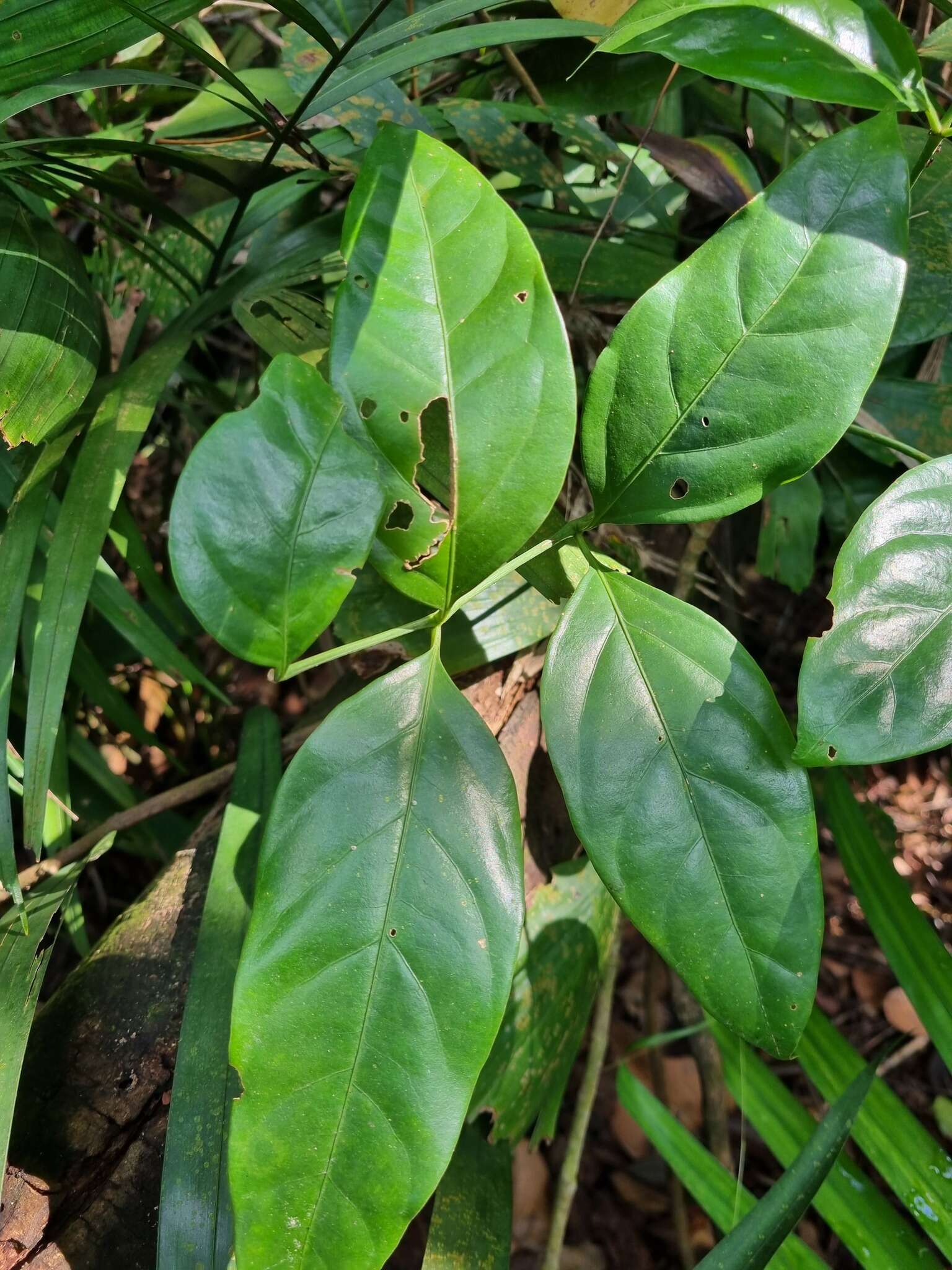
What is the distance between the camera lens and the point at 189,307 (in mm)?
1048

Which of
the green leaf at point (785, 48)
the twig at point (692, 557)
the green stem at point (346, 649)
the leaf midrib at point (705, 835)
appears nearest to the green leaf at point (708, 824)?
the leaf midrib at point (705, 835)

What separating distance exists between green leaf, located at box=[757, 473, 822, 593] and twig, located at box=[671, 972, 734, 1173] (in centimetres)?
64

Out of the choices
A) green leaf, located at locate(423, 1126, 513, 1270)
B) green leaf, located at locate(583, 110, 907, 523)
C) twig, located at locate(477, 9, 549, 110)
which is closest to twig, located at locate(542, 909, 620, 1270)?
green leaf, located at locate(423, 1126, 513, 1270)

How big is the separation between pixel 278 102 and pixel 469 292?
69 centimetres

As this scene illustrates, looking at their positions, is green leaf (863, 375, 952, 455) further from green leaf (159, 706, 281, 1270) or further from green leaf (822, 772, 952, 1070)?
green leaf (159, 706, 281, 1270)

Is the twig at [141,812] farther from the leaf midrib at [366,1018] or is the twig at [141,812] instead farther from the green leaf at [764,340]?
the green leaf at [764,340]

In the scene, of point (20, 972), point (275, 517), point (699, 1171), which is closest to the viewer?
point (275, 517)

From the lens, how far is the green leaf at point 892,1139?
3.04 ft

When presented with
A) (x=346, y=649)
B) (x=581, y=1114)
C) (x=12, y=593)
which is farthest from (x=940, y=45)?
(x=581, y=1114)

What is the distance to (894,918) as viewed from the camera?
0.97m

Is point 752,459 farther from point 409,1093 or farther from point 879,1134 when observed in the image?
point 879,1134

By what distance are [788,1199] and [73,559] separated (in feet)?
3.01

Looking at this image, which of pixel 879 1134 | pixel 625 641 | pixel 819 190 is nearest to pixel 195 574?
pixel 625 641

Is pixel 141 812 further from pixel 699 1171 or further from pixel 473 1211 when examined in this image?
pixel 699 1171
